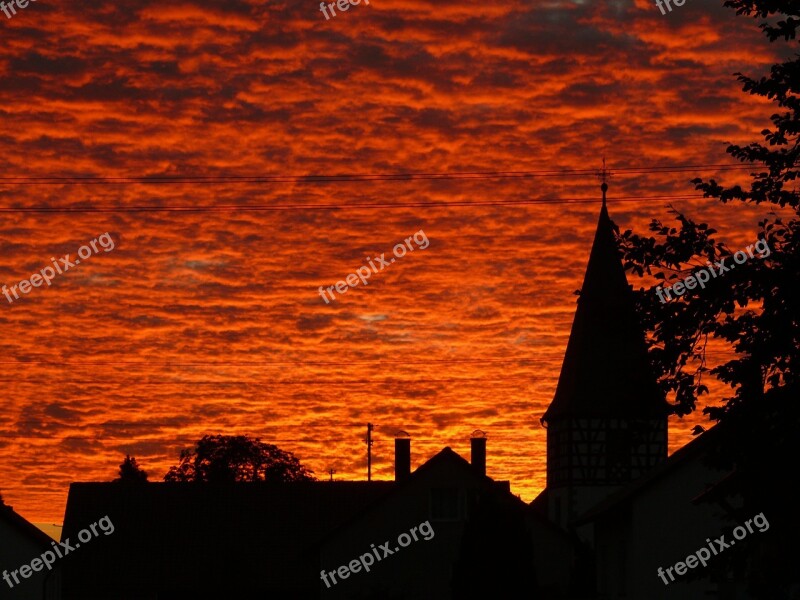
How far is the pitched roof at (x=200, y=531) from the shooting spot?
55531 millimetres

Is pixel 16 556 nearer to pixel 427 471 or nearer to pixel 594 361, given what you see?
pixel 427 471

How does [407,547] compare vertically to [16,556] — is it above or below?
above

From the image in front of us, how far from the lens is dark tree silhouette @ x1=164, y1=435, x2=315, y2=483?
8894cm

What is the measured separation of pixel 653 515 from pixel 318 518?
19.1 metres

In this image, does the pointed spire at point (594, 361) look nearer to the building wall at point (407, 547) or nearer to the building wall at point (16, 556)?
the building wall at point (407, 547)

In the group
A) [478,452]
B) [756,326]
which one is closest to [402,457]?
[478,452]

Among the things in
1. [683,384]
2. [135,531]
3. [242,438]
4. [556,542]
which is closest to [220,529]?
[135,531]

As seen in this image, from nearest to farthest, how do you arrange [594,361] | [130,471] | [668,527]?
[668,527] → [594,361] → [130,471]

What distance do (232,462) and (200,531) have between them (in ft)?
103

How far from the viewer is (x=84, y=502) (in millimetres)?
59531

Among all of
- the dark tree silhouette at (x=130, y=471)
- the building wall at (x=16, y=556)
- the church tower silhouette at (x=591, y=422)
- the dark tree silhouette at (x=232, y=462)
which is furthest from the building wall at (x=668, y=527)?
the dark tree silhouette at (x=130, y=471)

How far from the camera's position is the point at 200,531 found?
5809 cm

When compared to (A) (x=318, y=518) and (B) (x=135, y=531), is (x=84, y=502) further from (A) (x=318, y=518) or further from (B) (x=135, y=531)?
(A) (x=318, y=518)

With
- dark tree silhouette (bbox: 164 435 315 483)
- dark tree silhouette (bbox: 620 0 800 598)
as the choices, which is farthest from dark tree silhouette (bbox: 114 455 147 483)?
dark tree silhouette (bbox: 620 0 800 598)
